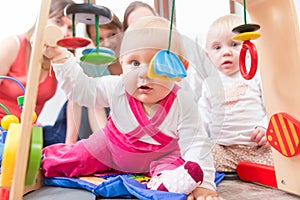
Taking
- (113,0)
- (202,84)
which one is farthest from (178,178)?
(113,0)

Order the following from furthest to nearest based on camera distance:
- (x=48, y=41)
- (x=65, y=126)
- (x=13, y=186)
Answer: (x=65, y=126), (x=48, y=41), (x=13, y=186)

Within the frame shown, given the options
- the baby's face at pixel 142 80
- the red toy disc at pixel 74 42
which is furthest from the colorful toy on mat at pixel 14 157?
the baby's face at pixel 142 80

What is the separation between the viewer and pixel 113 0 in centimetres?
100

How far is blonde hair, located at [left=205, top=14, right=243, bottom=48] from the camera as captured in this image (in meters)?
0.79

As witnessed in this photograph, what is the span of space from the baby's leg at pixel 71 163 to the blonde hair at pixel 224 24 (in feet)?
1.28

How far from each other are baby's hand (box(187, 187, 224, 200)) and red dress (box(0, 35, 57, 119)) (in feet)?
2.51

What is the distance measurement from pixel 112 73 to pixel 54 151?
239 mm

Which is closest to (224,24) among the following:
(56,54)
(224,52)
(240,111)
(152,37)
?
(224,52)

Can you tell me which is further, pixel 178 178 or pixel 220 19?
pixel 220 19

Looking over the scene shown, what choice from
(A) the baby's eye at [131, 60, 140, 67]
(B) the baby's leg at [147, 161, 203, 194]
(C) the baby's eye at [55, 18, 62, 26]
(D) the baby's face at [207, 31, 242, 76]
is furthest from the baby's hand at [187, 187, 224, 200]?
(C) the baby's eye at [55, 18, 62, 26]

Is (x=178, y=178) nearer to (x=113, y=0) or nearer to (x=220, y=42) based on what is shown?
(x=220, y=42)

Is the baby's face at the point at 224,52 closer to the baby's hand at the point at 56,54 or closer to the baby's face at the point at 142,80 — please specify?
the baby's face at the point at 142,80

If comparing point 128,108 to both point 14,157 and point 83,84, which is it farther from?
point 14,157

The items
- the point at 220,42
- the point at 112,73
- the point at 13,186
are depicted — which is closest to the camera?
the point at 13,186
